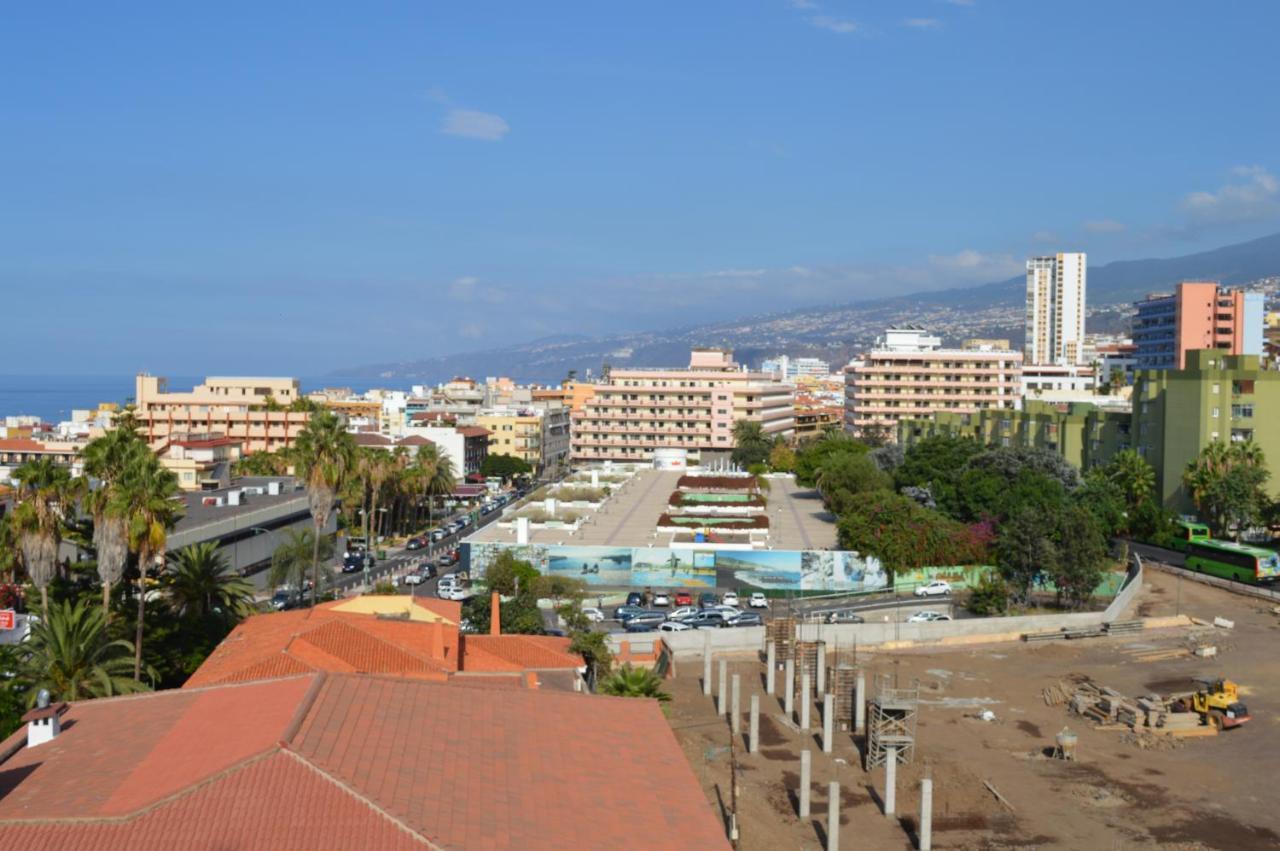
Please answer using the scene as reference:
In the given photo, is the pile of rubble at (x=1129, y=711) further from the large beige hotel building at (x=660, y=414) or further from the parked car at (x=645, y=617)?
the large beige hotel building at (x=660, y=414)

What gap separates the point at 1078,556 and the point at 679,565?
18.0 m

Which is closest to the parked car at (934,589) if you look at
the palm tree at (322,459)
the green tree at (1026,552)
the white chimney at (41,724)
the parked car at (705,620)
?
the green tree at (1026,552)

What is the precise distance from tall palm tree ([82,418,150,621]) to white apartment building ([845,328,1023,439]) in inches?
4023

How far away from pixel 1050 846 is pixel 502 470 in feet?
318

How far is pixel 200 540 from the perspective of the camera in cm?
5228

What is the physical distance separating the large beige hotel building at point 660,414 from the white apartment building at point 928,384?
41.1ft

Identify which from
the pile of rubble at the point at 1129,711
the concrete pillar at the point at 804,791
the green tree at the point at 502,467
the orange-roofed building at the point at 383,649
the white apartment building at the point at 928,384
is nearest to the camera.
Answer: the orange-roofed building at the point at 383,649

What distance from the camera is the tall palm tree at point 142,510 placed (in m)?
31.9

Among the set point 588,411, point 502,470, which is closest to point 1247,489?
point 502,470

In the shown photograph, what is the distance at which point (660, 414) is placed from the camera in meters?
138

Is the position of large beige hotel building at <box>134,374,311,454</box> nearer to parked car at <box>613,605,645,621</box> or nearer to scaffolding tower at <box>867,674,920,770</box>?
parked car at <box>613,605,645,621</box>

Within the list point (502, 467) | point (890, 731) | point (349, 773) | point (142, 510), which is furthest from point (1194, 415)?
point (502, 467)

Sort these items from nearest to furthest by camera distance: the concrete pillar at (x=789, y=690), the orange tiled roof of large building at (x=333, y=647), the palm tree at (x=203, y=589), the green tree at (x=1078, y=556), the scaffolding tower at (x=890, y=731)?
the orange tiled roof of large building at (x=333, y=647) → the scaffolding tower at (x=890, y=731) → the concrete pillar at (x=789, y=690) → the palm tree at (x=203, y=589) → the green tree at (x=1078, y=556)

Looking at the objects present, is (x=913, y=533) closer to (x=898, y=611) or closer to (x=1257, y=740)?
(x=898, y=611)
